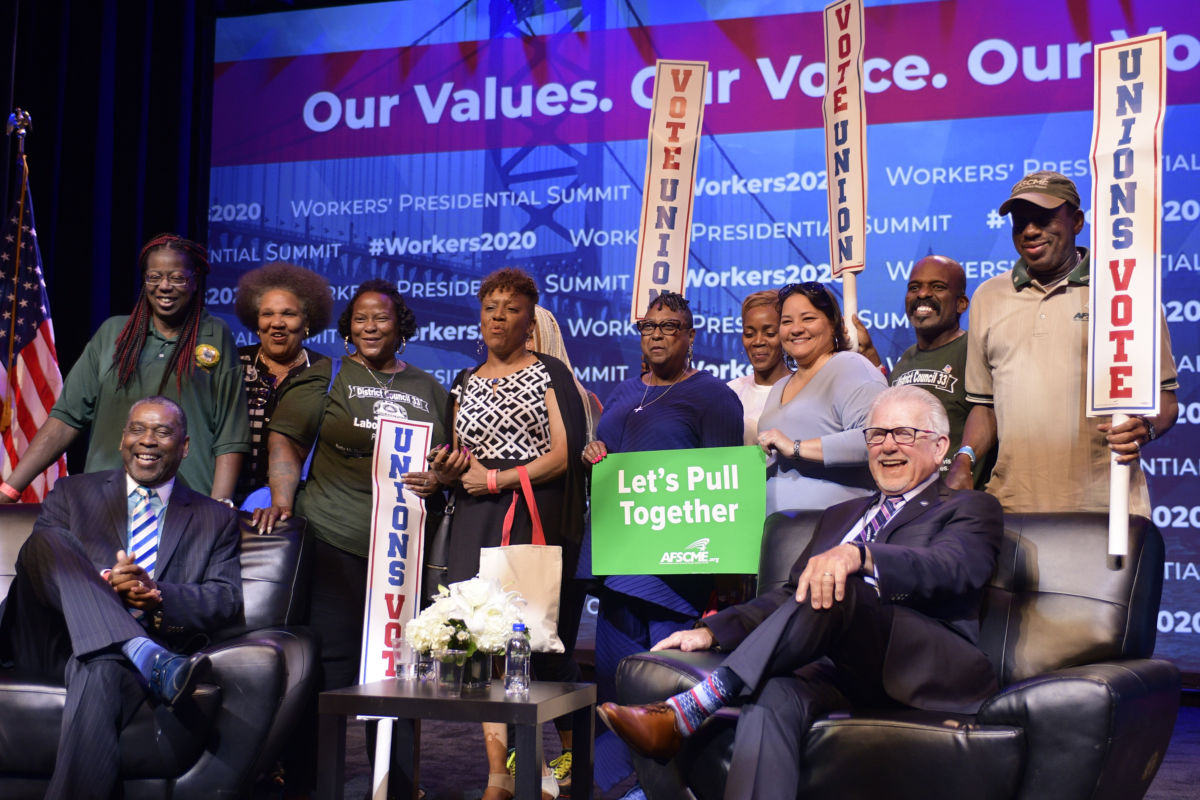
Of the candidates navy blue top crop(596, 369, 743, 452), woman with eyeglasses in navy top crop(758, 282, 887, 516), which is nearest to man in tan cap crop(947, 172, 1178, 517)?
woman with eyeglasses in navy top crop(758, 282, 887, 516)

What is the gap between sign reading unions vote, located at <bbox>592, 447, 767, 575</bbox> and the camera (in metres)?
3.50

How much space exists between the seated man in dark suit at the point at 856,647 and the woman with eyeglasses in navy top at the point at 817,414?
477mm

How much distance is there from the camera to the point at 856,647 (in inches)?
106

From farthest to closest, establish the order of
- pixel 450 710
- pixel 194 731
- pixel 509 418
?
pixel 509 418 → pixel 194 731 → pixel 450 710

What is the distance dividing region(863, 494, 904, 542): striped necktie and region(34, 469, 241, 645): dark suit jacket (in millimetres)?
1831

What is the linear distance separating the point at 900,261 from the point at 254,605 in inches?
141

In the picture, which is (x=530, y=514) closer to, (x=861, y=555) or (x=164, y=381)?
(x=861, y=555)

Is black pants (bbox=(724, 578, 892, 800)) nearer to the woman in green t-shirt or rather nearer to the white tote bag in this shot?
the white tote bag

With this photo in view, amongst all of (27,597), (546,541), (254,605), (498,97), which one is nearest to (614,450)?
(546,541)

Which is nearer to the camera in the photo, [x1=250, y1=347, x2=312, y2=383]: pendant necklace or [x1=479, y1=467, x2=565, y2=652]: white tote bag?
[x1=479, y1=467, x2=565, y2=652]: white tote bag

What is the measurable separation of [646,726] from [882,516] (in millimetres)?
875

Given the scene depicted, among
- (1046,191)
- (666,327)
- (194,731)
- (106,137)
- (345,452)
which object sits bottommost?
(194,731)

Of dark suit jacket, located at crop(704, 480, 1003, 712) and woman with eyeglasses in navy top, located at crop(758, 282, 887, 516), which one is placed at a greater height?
woman with eyeglasses in navy top, located at crop(758, 282, 887, 516)

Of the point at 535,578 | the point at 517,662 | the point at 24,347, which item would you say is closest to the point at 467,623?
the point at 517,662
